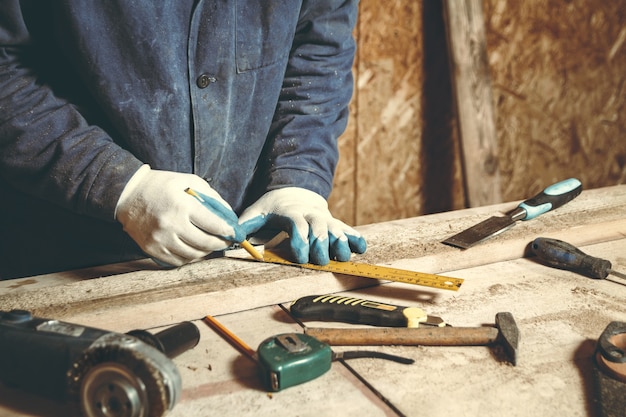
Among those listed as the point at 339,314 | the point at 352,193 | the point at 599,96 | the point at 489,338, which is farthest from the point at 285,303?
the point at 599,96

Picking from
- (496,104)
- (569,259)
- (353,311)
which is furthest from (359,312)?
(496,104)

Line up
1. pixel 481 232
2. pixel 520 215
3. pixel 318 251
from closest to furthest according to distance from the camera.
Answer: pixel 318 251 → pixel 481 232 → pixel 520 215

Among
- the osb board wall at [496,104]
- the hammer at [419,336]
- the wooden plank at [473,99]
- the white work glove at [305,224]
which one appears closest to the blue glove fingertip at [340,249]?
the white work glove at [305,224]

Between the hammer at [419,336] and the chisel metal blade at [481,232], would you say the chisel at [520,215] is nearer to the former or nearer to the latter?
the chisel metal blade at [481,232]

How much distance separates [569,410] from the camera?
3.23ft

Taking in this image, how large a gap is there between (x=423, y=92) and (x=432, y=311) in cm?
219

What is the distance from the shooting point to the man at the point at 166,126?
1.46 meters

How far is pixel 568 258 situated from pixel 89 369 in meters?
1.11

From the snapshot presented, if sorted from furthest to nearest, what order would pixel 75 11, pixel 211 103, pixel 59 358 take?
pixel 211 103 < pixel 75 11 < pixel 59 358

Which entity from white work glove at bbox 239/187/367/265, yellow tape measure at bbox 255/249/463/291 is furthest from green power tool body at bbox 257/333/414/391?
white work glove at bbox 239/187/367/265

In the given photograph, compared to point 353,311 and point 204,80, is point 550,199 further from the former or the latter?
point 204,80

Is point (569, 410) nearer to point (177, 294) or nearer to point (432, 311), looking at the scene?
point (432, 311)

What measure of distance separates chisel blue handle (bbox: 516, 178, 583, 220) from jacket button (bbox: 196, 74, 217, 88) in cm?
92

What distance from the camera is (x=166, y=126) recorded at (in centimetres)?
169
